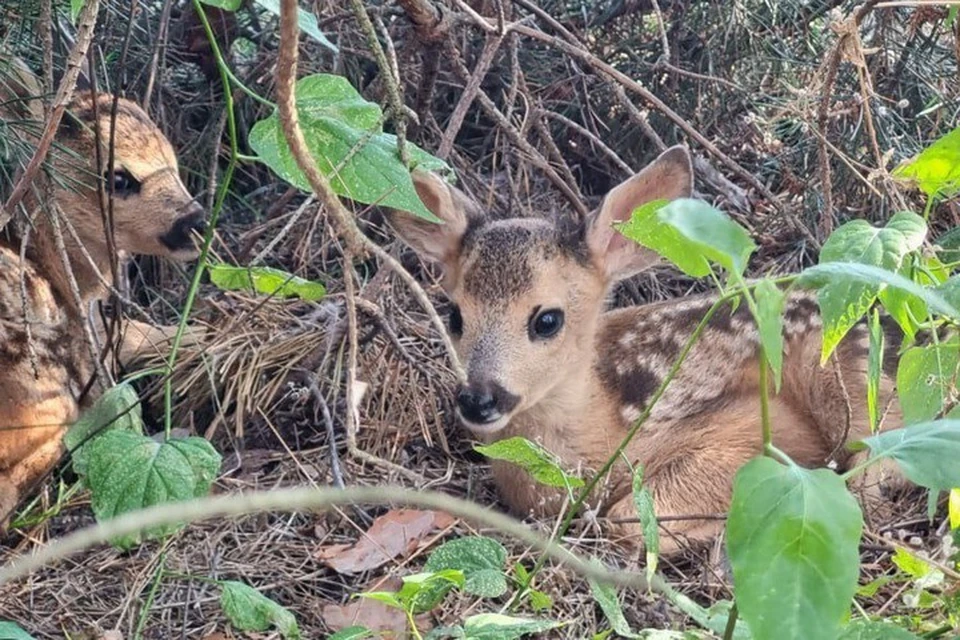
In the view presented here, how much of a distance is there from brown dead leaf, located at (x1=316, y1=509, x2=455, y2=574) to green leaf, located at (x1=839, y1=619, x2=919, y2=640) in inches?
71.2

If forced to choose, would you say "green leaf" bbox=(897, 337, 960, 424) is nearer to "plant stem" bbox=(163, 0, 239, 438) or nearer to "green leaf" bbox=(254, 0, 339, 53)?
"green leaf" bbox=(254, 0, 339, 53)

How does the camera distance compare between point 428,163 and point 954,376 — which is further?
point 428,163

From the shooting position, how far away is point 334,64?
565cm

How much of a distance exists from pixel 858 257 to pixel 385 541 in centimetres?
201

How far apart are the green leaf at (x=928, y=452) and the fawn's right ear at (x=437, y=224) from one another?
2842 millimetres

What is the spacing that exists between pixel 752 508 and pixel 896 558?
1.13 m

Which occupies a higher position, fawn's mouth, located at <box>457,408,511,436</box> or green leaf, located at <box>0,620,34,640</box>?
green leaf, located at <box>0,620,34,640</box>

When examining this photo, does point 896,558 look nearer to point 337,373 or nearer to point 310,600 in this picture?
point 310,600

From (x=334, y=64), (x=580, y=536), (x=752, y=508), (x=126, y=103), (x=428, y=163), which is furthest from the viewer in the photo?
(x=334, y=64)

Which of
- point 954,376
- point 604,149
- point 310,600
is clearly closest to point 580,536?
point 310,600

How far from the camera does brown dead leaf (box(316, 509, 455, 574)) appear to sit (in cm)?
401

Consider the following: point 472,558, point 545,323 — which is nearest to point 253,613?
point 472,558

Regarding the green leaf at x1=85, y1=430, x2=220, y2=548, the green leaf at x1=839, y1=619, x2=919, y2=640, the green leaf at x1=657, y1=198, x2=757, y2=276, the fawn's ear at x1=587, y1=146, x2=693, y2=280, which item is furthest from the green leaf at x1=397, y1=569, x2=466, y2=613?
the fawn's ear at x1=587, y1=146, x2=693, y2=280

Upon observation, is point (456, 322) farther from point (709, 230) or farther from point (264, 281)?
point (709, 230)
